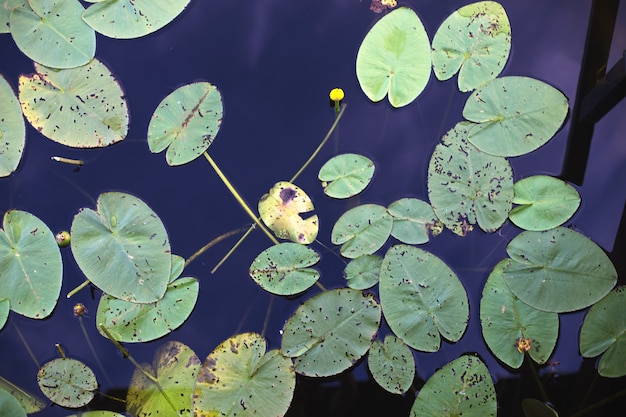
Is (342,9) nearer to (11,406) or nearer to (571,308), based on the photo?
(571,308)

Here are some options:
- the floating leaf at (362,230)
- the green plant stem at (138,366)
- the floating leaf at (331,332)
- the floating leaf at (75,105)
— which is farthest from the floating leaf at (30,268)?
the floating leaf at (362,230)

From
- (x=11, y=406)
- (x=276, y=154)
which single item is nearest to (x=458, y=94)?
(x=276, y=154)

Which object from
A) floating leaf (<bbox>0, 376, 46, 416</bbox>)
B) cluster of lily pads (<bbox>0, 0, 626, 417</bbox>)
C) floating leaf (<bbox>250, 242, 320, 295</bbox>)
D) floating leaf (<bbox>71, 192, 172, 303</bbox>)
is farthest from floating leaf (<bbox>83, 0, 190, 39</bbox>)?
floating leaf (<bbox>0, 376, 46, 416</bbox>)

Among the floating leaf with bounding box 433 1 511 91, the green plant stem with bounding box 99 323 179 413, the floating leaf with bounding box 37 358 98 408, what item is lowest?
the floating leaf with bounding box 37 358 98 408

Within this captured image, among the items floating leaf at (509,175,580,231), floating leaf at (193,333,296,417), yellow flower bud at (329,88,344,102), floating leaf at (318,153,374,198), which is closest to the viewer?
floating leaf at (193,333,296,417)

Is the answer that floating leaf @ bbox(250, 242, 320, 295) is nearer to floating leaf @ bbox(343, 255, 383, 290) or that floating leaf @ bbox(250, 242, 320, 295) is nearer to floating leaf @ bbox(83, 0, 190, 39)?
floating leaf @ bbox(343, 255, 383, 290)

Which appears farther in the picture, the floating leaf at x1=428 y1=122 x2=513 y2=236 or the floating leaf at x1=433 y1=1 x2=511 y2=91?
the floating leaf at x1=433 y1=1 x2=511 y2=91

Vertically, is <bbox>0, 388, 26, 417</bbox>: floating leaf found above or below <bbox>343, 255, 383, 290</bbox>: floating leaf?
below

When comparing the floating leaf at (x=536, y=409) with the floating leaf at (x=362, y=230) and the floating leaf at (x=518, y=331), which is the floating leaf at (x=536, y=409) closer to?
the floating leaf at (x=518, y=331)

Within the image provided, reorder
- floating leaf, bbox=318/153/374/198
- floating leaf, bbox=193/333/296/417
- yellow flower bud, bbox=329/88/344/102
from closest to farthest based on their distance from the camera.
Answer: floating leaf, bbox=193/333/296/417 → floating leaf, bbox=318/153/374/198 → yellow flower bud, bbox=329/88/344/102
